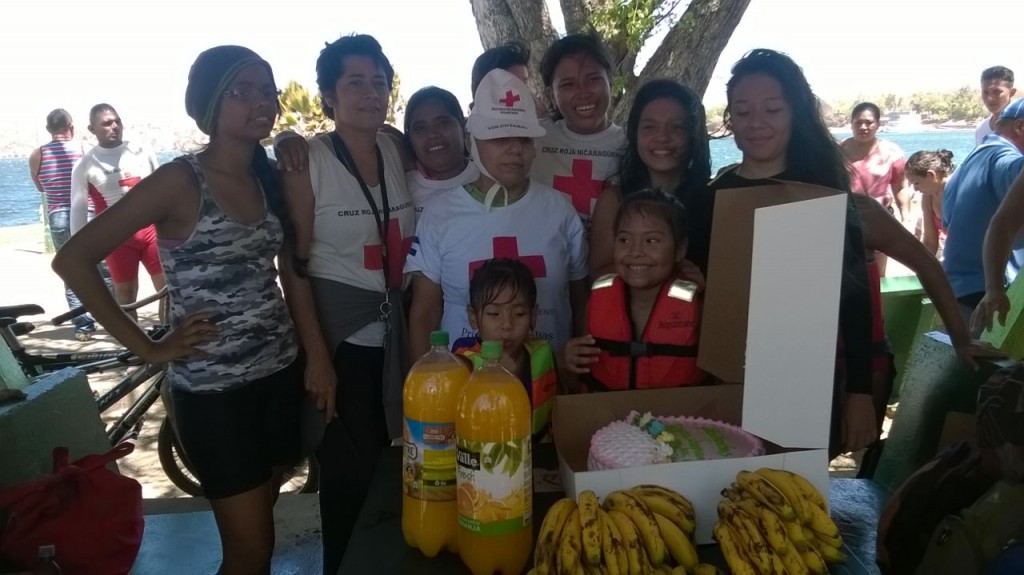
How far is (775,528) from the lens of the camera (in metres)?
1.02

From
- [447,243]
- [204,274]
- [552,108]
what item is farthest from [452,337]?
[552,108]

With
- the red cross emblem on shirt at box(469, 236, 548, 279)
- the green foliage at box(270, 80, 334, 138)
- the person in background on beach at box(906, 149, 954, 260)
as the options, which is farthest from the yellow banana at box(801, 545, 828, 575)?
the green foliage at box(270, 80, 334, 138)

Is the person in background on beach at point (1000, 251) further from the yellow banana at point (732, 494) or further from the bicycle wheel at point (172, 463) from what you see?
the bicycle wheel at point (172, 463)

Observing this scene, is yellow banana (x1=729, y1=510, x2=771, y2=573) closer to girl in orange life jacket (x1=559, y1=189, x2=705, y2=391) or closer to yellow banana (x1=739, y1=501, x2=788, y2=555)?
yellow banana (x1=739, y1=501, x2=788, y2=555)

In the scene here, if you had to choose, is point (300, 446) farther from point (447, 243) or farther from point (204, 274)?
point (447, 243)

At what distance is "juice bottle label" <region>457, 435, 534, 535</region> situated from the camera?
1.05 metres

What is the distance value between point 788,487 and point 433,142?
1553mm

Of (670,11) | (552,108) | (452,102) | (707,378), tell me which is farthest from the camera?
(670,11)

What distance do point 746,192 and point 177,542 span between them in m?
2.40

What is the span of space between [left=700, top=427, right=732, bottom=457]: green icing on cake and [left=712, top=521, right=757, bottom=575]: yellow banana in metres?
0.24

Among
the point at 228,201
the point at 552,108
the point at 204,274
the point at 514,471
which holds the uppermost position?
the point at 552,108

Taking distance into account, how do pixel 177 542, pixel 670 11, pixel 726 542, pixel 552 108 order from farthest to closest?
pixel 670 11 → pixel 552 108 → pixel 177 542 → pixel 726 542

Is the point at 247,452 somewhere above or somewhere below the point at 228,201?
below

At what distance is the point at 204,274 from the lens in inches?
69.5
